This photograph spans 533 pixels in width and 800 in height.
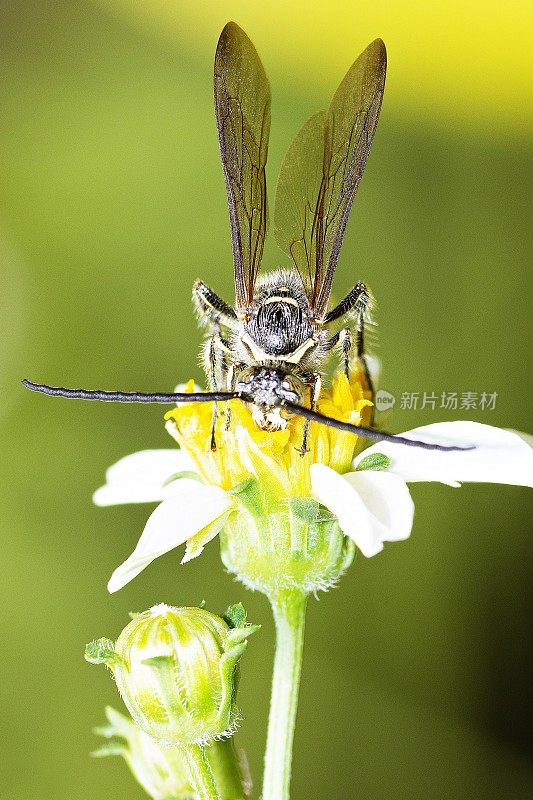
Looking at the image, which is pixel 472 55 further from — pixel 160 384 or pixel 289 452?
pixel 289 452

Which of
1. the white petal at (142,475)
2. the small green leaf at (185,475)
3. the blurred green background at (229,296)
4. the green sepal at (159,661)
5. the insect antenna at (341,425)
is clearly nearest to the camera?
the green sepal at (159,661)

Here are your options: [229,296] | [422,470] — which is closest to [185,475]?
[422,470]

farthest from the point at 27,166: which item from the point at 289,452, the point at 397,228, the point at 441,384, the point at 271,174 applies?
the point at 289,452

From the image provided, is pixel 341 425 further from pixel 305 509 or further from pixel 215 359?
pixel 215 359

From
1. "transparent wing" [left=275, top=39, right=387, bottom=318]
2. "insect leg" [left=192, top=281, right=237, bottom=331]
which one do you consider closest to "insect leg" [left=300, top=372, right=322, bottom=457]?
"transparent wing" [left=275, top=39, right=387, bottom=318]

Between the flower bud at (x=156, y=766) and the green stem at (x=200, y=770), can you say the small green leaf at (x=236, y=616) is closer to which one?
the green stem at (x=200, y=770)

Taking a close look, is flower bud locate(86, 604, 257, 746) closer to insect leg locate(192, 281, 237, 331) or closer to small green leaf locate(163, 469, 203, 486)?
small green leaf locate(163, 469, 203, 486)

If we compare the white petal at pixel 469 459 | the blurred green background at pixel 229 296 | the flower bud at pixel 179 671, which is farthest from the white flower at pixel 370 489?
the blurred green background at pixel 229 296
